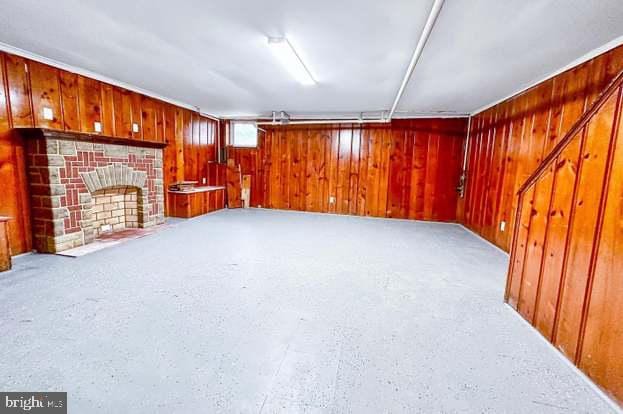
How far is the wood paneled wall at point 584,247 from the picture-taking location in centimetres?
136

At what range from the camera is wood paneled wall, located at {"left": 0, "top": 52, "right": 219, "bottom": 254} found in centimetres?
295

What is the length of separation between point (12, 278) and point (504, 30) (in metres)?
4.73

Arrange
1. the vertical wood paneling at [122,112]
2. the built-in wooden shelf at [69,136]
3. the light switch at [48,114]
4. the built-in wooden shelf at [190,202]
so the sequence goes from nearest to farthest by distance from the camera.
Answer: the built-in wooden shelf at [69,136], the light switch at [48,114], the vertical wood paneling at [122,112], the built-in wooden shelf at [190,202]

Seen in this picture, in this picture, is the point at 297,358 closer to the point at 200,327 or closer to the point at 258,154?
the point at 200,327

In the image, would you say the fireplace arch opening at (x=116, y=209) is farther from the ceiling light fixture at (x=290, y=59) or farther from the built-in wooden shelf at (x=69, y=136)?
the ceiling light fixture at (x=290, y=59)

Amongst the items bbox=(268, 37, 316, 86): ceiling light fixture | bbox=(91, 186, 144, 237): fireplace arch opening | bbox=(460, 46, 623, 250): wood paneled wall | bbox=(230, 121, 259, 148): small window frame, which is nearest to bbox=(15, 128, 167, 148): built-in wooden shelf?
bbox=(91, 186, 144, 237): fireplace arch opening

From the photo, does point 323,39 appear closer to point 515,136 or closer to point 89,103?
point 515,136

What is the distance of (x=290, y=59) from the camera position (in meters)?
2.96

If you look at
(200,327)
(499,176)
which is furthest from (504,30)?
(200,327)

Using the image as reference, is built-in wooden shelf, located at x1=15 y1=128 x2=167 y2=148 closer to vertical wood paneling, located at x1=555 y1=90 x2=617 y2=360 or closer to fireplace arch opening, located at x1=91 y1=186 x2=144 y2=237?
fireplace arch opening, located at x1=91 y1=186 x2=144 y2=237

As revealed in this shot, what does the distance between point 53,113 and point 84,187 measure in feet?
3.02

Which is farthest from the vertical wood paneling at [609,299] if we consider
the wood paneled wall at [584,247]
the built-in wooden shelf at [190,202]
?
the built-in wooden shelf at [190,202]

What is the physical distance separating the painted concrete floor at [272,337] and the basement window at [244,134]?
4.11 m

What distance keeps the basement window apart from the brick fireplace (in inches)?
94.8
